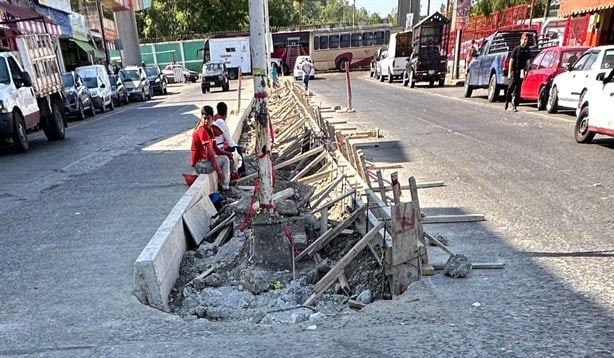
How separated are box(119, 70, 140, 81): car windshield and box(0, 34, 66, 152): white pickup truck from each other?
549 inches

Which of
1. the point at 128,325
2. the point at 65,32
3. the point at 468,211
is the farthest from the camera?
the point at 65,32

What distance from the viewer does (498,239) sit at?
5078 millimetres

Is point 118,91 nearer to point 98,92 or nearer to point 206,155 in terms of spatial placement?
point 98,92

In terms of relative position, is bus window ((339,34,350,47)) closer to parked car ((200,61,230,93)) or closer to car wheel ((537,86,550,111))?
parked car ((200,61,230,93))

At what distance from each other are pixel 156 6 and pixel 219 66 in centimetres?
3736

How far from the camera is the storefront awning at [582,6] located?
18.7m

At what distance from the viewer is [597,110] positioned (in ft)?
29.3

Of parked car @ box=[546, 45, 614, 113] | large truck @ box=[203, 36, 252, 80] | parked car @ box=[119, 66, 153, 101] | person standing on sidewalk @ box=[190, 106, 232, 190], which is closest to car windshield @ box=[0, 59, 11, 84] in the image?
person standing on sidewalk @ box=[190, 106, 232, 190]

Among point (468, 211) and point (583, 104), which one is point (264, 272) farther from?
point (583, 104)

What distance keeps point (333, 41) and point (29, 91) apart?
36977 millimetres

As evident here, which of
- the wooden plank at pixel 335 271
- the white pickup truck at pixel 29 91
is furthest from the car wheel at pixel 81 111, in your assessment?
the wooden plank at pixel 335 271

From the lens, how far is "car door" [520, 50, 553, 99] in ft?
49.1

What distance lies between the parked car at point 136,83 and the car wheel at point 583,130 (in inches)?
989

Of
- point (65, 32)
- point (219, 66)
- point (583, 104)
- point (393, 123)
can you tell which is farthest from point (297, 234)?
point (65, 32)
